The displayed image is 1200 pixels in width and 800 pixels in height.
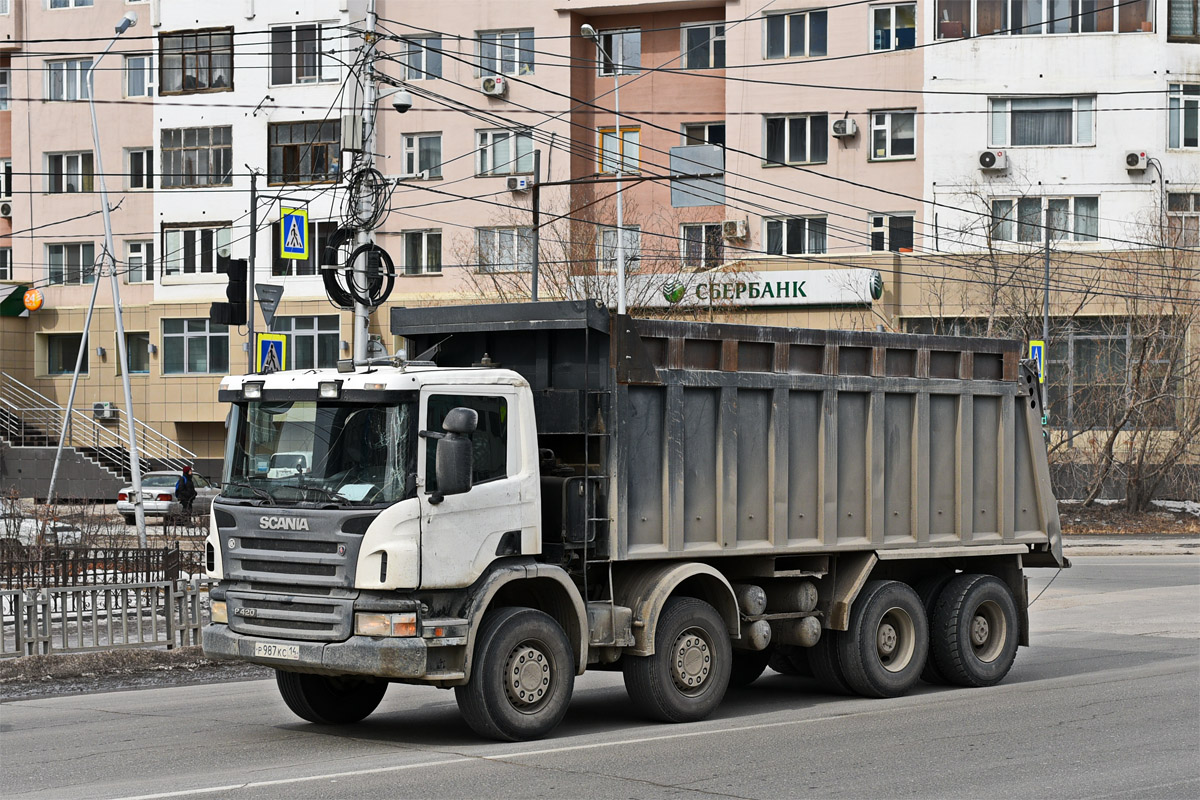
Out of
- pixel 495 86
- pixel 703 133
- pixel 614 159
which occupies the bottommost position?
pixel 614 159

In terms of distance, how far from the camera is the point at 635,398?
37.2ft

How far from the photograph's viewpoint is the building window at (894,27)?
44.4m

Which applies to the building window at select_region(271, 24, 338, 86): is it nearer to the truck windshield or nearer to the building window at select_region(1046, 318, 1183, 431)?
the building window at select_region(1046, 318, 1183, 431)

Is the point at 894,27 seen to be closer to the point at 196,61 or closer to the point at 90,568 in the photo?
the point at 196,61

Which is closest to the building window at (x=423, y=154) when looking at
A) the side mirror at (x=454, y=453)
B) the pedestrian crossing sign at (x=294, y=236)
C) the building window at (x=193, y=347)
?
the building window at (x=193, y=347)

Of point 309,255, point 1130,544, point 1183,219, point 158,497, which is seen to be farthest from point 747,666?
point 309,255

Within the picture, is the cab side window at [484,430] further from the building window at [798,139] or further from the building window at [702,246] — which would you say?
the building window at [798,139]

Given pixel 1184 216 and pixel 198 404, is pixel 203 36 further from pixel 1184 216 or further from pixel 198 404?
pixel 1184 216

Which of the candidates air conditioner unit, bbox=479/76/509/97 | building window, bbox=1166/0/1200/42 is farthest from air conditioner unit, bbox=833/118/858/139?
air conditioner unit, bbox=479/76/509/97

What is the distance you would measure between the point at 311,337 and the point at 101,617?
112 feet

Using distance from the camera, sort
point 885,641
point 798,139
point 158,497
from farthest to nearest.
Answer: point 798,139 → point 158,497 → point 885,641

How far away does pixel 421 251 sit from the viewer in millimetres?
48656

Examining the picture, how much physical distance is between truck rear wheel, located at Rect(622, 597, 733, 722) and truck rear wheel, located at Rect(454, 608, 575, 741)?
0.73 metres

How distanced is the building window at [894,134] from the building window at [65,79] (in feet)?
88.5
